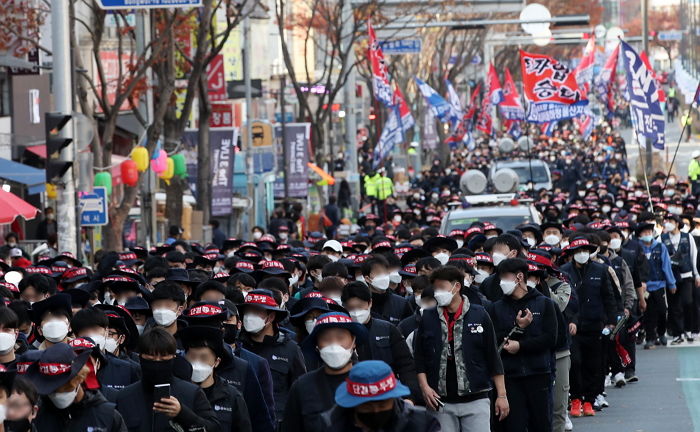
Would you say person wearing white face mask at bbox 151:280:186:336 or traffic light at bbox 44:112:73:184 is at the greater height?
traffic light at bbox 44:112:73:184

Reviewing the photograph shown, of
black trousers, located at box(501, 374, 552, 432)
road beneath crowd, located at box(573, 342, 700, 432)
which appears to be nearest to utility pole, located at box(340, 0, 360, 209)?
road beneath crowd, located at box(573, 342, 700, 432)

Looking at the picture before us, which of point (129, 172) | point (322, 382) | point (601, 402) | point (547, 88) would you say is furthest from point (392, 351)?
point (547, 88)

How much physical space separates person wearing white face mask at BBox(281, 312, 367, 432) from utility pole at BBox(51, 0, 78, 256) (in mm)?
11800

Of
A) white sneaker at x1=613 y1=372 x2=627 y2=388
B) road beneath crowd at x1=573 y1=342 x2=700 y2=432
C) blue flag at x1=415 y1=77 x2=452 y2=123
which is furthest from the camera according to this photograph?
blue flag at x1=415 y1=77 x2=452 y2=123

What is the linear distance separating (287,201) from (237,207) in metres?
1.95

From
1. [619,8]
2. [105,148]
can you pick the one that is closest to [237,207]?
[105,148]

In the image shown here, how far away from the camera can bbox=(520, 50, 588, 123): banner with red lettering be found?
34656 mm

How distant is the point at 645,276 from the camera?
18734 mm

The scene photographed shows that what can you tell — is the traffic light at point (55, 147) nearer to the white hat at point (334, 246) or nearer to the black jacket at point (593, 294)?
the white hat at point (334, 246)

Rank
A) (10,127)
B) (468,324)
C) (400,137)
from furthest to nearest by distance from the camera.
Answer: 1. (400,137)
2. (10,127)
3. (468,324)

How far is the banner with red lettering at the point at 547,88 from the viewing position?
34.7 m

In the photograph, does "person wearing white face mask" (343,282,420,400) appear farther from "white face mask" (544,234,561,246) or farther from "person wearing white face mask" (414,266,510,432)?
"white face mask" (544,234,561,246)

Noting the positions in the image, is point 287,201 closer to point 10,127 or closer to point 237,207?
point 237,207

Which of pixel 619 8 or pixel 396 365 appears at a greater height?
pixel 619 8
